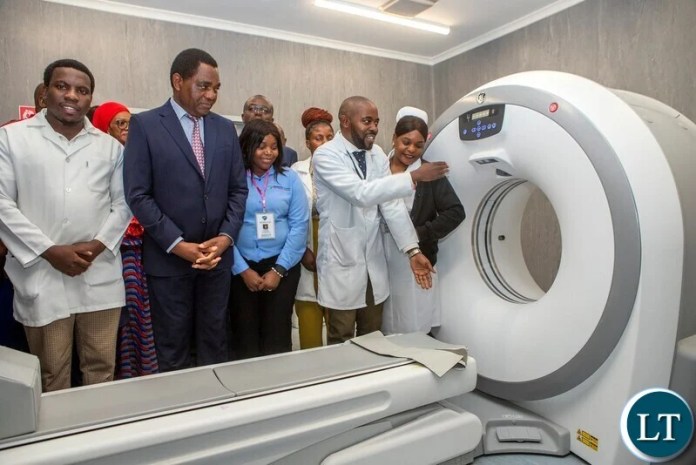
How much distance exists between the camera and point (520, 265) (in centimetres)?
194

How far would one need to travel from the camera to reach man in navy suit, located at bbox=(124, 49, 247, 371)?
1.53 m

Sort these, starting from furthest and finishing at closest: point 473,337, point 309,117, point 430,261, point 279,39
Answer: point 279,39 < point 309,117 < point 430,261 < point 473,337

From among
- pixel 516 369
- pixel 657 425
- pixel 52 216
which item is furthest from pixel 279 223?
pixel 657 425

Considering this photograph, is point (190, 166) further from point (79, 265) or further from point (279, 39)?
point (279, 39)

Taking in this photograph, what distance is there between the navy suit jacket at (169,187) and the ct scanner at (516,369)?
1.45 feet

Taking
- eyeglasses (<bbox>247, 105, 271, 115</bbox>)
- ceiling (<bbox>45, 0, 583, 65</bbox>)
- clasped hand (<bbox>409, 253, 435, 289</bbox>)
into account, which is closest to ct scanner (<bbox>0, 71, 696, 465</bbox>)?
clasped hand (<bbox>409, 253, 435, 289</bbox>)

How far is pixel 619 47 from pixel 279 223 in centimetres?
268

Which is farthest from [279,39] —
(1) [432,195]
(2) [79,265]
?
(2) [79,265]

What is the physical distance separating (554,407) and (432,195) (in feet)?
2.67

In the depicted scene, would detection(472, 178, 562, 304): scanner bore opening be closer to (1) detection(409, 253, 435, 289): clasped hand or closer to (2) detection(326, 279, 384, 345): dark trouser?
(1) detection(409, 253, 435, 289): clasped hand

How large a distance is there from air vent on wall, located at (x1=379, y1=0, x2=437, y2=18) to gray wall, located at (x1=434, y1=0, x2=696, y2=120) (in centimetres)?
93

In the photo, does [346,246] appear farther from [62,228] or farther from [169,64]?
[169,64]

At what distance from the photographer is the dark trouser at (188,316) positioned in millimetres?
1570

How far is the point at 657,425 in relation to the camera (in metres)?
1.28
